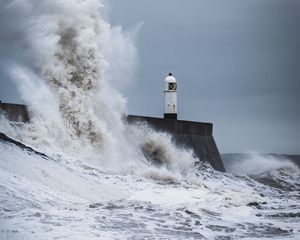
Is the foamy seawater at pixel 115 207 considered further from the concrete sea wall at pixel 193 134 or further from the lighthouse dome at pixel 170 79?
the lighthouse dome at pixel 170 79

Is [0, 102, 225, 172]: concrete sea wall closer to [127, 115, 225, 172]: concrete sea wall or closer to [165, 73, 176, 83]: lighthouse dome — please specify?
[127, 115, 225, 172]: concrete sea wall

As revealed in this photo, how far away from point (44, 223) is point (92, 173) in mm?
3122

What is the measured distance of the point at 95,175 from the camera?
9805mm

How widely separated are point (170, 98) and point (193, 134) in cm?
128

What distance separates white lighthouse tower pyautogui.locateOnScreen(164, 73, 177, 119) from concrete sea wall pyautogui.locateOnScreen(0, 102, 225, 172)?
0.71 m

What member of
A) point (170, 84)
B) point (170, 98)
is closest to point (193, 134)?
point (170, 98)

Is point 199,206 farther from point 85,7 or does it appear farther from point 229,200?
point 85,7

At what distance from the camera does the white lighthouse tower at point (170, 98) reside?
1780cm

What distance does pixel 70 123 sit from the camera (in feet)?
40.4

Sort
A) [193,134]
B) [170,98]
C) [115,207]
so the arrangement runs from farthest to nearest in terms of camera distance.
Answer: [170,98], [193,134], [115,207]

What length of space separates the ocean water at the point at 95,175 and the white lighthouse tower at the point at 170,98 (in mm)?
2030

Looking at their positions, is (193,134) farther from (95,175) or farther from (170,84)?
(95,175)

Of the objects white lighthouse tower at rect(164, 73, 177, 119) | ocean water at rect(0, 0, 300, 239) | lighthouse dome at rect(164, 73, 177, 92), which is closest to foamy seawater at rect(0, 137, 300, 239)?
ocean water at rect(0, 0, 300, 239)

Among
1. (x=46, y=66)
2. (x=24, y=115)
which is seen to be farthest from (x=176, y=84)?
(x=24, y=115)
